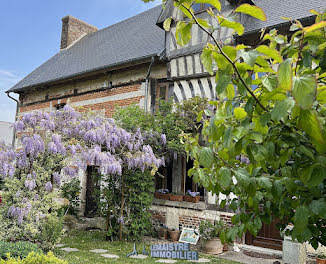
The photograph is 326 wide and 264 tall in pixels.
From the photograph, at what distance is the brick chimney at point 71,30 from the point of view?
620 inches

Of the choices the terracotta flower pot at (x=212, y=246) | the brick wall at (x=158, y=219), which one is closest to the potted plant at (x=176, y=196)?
the brick wall at (x=158, y=219)

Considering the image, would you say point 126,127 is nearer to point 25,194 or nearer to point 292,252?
point 25,194

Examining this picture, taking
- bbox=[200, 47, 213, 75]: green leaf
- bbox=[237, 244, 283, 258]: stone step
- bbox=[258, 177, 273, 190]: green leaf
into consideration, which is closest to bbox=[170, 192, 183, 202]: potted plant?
bbox=[237, 244, 283, 258]: stone step

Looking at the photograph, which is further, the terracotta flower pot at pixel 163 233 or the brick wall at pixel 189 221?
the terracotta flower pot at pixel 163 233

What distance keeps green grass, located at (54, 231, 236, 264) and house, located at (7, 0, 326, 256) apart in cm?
154

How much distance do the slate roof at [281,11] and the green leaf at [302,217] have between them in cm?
702

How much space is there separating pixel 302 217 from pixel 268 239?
672 centimetres

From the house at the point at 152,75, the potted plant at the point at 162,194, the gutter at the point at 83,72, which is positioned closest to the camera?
the house at the point at 152,75

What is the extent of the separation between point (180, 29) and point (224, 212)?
22.5 ft

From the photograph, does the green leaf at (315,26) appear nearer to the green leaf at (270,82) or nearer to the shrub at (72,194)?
the green leaf at (270,82)

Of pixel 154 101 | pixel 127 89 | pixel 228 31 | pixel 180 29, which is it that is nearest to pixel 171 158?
pixel 154 101

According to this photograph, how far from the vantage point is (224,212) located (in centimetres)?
750

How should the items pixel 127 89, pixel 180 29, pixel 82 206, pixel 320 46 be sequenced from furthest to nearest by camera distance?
1. pixel 82 206
2. pixel 127 89
3. pixel 180 29
4. pixel 320 46

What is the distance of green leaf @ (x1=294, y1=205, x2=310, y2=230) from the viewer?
1086mm
